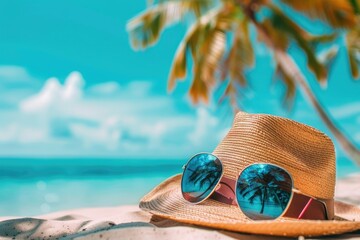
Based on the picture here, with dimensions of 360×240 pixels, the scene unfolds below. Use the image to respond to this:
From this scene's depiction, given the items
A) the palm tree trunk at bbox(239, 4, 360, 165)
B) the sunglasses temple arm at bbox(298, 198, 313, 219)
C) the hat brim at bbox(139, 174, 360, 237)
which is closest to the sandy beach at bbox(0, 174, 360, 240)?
the hat brim at bbox(139, 174, 360, 237)

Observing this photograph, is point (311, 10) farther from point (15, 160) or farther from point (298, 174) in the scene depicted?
point (15, 160)

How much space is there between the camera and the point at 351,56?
11.8 meters

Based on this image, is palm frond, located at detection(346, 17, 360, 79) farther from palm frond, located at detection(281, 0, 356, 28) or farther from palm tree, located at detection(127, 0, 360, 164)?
palm frond, located at detection(281, 0, 356, 28)

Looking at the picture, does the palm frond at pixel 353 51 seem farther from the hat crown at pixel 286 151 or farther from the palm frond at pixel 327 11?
the hat crown at pixel 286 151

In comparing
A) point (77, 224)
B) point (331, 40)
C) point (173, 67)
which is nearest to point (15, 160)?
point (173, 67)

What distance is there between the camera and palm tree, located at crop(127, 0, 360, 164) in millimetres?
9477

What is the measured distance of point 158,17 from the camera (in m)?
11.2

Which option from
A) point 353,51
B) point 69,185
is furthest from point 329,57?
point 69,185

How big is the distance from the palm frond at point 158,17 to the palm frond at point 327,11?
231 cm

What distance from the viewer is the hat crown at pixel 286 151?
6.71 ft

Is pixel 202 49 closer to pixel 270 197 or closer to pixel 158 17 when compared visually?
pixel 158 17

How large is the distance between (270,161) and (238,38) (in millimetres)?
9777

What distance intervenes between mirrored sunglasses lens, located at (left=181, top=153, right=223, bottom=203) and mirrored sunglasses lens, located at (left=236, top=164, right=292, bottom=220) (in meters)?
0.15

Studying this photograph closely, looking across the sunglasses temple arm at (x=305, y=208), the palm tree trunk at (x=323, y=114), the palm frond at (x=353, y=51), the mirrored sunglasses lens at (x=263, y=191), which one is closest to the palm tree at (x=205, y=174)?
the mirrored sunglasses lens at (x=263, y=191)
